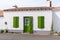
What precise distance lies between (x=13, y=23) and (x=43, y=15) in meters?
4.18

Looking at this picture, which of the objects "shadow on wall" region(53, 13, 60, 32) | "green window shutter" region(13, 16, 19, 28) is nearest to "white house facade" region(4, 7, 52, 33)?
"green window shutter" region(13, 16, 19, 28)

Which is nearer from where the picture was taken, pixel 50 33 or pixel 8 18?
pixel 50 33

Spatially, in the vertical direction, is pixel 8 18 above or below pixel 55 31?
above

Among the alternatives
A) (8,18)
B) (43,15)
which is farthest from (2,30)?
(43,15)

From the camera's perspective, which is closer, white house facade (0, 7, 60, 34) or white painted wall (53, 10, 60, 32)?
white house facade (0, 7, 60, 34)

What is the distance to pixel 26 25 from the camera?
27.8 metres

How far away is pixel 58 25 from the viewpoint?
2800 cm

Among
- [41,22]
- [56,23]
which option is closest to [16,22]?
[41,22]

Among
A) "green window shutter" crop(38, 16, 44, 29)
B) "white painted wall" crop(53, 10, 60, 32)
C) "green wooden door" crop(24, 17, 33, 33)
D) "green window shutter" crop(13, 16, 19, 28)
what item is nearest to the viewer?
"green window shutter" crop(38, 16, 44, 29)

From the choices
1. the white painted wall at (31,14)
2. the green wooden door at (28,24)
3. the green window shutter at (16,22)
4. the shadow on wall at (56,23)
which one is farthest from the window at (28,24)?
the shadow on wall at (56,23)

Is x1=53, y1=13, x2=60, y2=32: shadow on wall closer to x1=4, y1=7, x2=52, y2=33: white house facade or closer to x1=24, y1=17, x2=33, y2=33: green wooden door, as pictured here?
x1=4, y1=7, x2=52, y2=33: white house facade

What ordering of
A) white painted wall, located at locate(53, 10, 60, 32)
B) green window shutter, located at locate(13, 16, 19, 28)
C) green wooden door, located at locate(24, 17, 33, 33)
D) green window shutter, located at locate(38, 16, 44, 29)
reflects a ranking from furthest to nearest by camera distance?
green window shutter, located at locate(13, 16, 19, 28) < white painted wall, located at locate(53, 10, 60, 32) < green wooden door, located at locate(24, 17, 33, 33) < green window shutter, located at locate(38, 16, 44, 29)

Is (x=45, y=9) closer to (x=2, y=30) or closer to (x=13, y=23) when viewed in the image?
(x=13, y=23)

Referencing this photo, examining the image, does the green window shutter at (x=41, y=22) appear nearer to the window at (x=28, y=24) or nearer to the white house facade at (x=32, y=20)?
the white house facade at (x=32, y=20)
